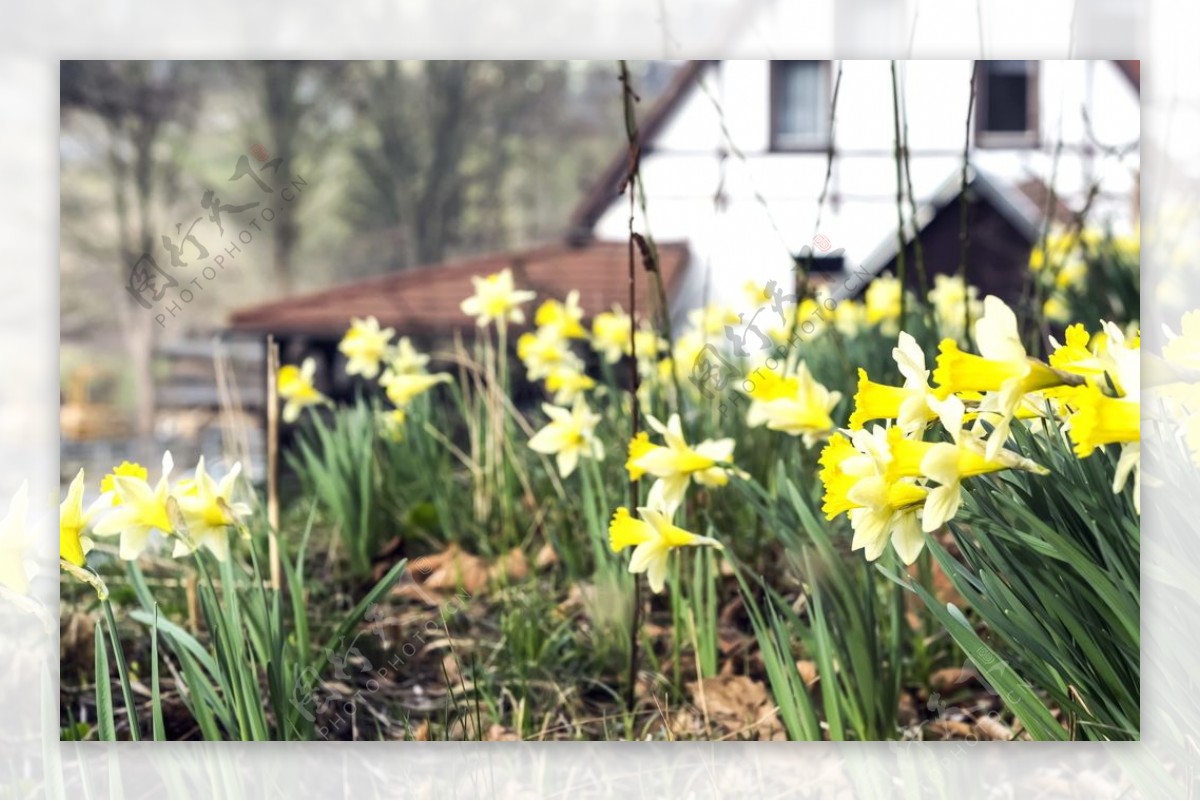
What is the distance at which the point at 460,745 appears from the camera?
161 cm

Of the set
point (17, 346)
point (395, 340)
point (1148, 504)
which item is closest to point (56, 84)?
point (17, 346)

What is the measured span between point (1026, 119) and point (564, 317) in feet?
2.79

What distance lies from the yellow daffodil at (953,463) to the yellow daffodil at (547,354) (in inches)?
43.4

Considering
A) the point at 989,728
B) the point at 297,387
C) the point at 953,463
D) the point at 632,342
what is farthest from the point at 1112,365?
the point at 297,387

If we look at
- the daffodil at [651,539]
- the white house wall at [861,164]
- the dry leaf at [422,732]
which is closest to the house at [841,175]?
the white house wall at [861,164]

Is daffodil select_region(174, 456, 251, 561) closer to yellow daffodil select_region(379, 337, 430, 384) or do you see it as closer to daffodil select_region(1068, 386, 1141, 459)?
yellow daffodil select_region(379, 337, 430, 384)

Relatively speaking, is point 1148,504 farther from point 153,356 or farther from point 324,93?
point 324,93

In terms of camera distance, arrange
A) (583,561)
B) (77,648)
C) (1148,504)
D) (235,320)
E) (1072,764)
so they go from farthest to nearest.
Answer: (235,320)
(583,561)
(77,648)
(1072,764)
(1148,504)

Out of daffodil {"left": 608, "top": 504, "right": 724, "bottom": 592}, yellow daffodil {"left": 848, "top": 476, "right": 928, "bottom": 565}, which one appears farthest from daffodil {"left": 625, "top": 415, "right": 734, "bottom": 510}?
yellow daffodil {"left": 848, "top": 476, "right": 928, "bottom": 565}

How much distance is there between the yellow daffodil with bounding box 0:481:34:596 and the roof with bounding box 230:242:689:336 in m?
0.81

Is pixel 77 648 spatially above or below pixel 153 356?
below

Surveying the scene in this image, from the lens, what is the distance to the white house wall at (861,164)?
180cm

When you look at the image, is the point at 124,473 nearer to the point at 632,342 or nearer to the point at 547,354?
the point at 632,342

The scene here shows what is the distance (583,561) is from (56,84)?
1.10m
